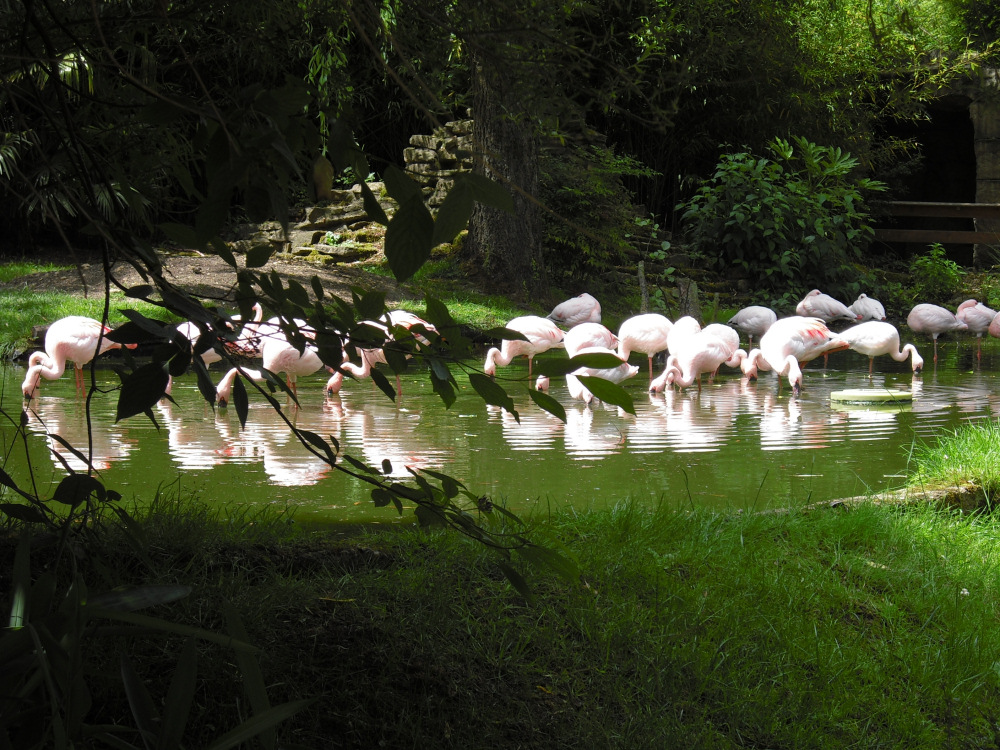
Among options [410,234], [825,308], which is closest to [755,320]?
[825,308]

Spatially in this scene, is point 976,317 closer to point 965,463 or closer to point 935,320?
point 935,320

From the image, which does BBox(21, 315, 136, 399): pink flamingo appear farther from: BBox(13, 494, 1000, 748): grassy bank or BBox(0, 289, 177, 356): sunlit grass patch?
BBox(13, 494, 1000, 748): grassy bank

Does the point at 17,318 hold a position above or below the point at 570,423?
above

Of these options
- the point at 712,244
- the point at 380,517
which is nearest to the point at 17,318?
the point at 380,517

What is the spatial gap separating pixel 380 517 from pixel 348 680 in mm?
1535

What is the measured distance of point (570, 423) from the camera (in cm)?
546

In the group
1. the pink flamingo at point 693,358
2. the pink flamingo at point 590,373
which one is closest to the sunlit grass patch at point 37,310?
the pink flamingo at point 590,373

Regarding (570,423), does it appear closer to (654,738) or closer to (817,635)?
(817,635)

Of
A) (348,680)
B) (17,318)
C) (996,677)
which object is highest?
(17,318)

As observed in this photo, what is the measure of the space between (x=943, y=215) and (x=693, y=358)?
11.0m

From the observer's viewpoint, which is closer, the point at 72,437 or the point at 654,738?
the point at 654,738

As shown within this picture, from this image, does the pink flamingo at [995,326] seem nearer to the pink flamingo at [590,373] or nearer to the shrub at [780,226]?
the shrub at [780,226]

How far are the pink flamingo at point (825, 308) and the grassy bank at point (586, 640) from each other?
8.74 m

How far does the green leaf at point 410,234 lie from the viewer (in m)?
1.04
